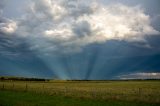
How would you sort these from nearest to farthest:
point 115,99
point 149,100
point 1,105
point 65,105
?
1. point 1,105
2. point 65,105
3. point 149,100
4. point 115,99

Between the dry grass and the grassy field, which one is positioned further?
the dry grass

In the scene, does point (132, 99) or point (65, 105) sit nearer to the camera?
point (65, 105)

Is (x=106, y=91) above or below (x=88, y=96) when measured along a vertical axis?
above

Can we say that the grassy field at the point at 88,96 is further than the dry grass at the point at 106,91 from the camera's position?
No

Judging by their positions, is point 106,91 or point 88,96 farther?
point 106,91

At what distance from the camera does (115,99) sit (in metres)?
31.6

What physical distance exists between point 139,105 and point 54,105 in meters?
8.79

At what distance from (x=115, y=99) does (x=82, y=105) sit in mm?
7125

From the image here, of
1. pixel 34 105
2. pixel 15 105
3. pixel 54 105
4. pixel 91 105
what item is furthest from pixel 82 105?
pixel 15 105

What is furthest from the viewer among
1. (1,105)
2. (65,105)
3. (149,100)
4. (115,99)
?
(115,99)

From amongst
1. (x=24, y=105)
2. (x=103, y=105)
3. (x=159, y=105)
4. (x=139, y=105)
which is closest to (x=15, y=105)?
(x=24, y=105)

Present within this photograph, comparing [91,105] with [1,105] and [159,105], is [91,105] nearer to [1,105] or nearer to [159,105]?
[159,105]

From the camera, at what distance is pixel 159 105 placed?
2583cm

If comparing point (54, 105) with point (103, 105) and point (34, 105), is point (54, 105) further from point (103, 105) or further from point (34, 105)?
point (103, 105)
